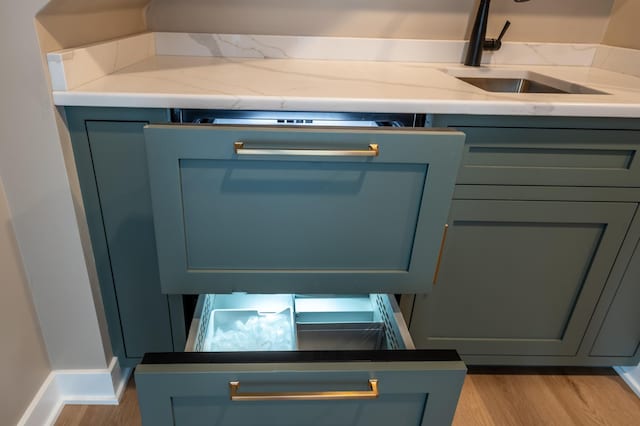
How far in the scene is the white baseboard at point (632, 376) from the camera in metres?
1.42

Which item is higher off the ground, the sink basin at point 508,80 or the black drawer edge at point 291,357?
the sink basin at point 508,80

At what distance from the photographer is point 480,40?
58.4 inches

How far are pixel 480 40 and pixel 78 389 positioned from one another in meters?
1.70

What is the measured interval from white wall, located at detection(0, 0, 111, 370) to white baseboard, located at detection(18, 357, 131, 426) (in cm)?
3

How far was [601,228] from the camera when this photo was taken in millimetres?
1158

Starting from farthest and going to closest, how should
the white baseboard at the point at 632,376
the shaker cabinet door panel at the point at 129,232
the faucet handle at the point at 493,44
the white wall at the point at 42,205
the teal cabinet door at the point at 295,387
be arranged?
the faucet handle at the point at 493,44, the white baseboard at the point at 632,376, the shaker cabinet door panel at the point at 129,232, the white wall at the point at 42,205, the teal cabinet door at the point at 295,387

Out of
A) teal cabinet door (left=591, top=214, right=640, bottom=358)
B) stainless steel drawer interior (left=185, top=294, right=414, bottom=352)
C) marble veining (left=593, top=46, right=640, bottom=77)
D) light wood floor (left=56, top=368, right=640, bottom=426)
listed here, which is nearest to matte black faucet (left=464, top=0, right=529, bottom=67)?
marble veining (left=593, top=46, right=640, bottom=77)

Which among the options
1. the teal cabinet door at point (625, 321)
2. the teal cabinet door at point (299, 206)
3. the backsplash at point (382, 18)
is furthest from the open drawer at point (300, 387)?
the backsplash at point (382, 18)

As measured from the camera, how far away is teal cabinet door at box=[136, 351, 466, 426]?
725mm

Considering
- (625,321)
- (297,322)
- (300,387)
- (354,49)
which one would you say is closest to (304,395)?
(300,387)

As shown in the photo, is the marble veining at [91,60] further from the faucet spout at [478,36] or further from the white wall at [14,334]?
the faucet spout at [478,36]

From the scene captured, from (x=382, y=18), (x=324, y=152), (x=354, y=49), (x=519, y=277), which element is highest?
(x=382, y=18)

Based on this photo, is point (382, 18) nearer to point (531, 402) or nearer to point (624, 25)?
point (624, 25)

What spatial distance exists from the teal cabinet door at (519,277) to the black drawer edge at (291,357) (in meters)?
0.45
